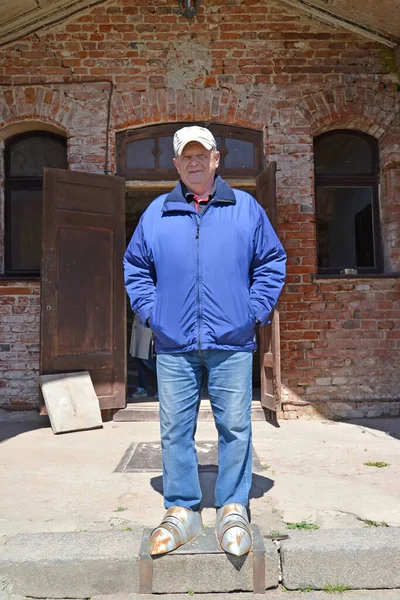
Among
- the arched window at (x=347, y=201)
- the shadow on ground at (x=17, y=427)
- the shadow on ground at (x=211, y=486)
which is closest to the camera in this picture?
the shadow on ground at (x=211, y=486)

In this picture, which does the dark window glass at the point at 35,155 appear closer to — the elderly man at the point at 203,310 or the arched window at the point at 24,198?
the arched window at the point at 24,198

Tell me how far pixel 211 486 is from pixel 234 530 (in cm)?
108

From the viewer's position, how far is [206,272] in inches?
102

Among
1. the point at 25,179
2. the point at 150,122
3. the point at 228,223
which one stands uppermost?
the point at 150,122

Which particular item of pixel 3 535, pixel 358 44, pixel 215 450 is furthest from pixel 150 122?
pixel 3 535

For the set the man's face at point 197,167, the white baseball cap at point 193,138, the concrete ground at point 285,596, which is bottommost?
the concrete ground at point 285,596

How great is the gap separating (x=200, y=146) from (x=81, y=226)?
3490 mm

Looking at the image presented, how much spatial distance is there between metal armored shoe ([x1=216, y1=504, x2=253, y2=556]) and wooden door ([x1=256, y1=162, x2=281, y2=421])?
3.07 m

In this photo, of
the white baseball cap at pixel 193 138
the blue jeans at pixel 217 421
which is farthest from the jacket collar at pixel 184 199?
the blue jeans at pixel 217 421

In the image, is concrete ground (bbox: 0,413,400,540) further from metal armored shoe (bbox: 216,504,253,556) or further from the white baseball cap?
the white baseball cap

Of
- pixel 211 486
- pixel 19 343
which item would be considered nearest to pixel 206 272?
pixel 211 486

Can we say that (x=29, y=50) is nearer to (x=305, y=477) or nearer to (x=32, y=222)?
(x=32, y=222)

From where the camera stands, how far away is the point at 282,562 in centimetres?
246

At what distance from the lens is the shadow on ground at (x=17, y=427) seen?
17.5 ft
